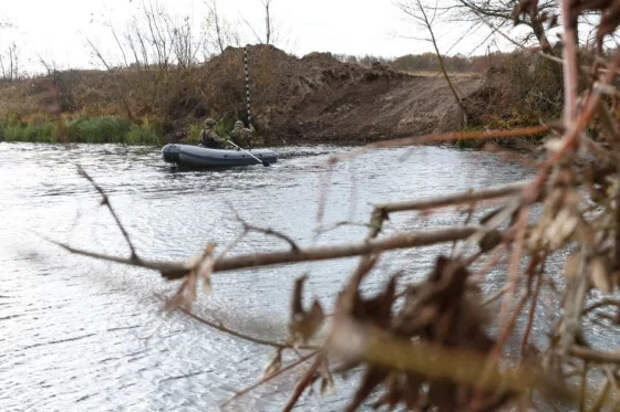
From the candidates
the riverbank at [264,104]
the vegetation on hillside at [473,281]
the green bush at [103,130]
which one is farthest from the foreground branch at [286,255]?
the green bush at [103,130]

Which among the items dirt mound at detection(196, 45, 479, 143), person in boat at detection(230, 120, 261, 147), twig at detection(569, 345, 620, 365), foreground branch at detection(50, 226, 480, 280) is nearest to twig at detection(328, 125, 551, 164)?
foreground branch at detection(50, 226, 480, 280)

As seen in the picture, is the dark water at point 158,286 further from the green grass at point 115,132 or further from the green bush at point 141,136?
the green grass at point 115,132

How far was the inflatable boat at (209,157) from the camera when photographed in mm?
14781

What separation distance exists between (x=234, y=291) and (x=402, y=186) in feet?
17.6

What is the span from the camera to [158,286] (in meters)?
5.52

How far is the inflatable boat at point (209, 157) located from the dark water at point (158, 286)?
233 centimetres

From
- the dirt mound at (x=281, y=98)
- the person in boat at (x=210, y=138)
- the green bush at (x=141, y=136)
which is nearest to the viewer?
the person in boat at (x=210, y=138)

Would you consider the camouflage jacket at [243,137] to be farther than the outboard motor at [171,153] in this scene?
Yes

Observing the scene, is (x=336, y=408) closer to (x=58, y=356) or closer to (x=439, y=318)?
(x=58, y=356)

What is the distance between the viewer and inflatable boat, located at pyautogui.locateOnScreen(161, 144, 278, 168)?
1478cm

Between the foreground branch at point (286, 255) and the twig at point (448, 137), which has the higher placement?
the twig at point (448, 137)

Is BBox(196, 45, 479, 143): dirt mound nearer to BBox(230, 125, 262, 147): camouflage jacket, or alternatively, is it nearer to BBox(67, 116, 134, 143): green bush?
BBox(230, 125, 262, 147): camouflage jacket

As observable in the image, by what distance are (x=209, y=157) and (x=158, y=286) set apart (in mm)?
9687

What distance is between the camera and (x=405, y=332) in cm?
70
